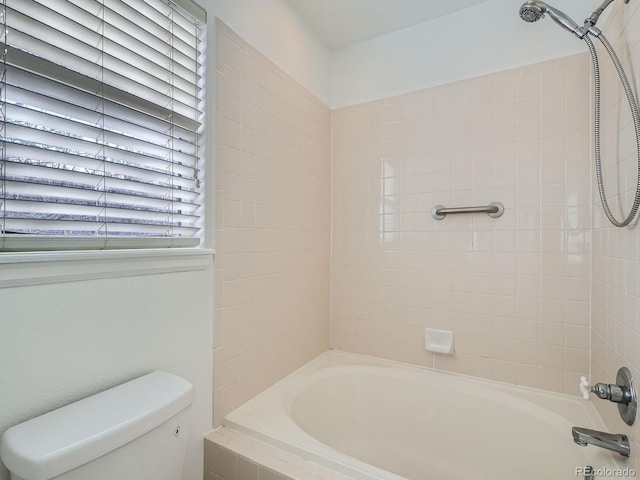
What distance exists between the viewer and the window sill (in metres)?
0.69

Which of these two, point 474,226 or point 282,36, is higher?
point 282,36

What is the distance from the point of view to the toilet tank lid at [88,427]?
61 cm

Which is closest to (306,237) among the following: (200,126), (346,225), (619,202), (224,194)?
(346,225)

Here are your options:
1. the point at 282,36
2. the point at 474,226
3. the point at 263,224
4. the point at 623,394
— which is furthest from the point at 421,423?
the point at 282,36

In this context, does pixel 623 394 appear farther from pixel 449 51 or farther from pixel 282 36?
pixel 282 36

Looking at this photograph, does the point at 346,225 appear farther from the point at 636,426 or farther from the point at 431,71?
the point at 636,426

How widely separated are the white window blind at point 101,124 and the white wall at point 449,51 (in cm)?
110

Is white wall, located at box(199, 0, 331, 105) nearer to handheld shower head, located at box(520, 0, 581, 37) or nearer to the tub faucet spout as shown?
handheld shower head, located at box(520, 0, 581, 37)

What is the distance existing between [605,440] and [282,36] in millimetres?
2111

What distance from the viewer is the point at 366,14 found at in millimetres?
1723

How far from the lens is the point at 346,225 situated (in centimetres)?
203

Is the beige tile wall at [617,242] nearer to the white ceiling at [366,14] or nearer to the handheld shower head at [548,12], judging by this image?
the handheld shower head at [548,12]

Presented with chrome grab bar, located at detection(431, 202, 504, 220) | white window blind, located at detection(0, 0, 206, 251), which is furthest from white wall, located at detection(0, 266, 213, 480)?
chrome grab bar, located at detection(431, 202, 504, 220)

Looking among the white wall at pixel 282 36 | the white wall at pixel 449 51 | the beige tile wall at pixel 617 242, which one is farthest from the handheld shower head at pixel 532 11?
the white wall at pixel 282 36
